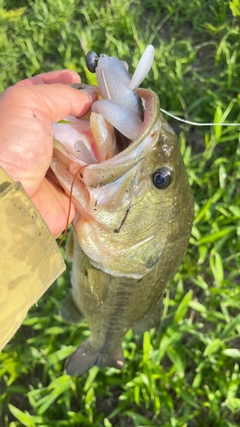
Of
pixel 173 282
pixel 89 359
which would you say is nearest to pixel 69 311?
pixel 89 359

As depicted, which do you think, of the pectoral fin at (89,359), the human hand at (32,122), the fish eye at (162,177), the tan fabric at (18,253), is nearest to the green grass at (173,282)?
the pectoral fin at (89,359)

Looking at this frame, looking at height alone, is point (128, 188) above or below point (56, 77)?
below

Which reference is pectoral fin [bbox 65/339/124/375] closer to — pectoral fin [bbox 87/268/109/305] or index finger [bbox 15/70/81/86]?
pectoral fin [bbox 87/268/109/305]

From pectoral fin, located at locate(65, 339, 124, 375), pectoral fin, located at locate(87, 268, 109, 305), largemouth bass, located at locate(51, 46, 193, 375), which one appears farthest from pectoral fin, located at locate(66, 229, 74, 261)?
pectoral fin, located at locate(65, 339, 124, 375)

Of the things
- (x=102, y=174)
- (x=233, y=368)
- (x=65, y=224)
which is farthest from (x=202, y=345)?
(x=102, y=174)

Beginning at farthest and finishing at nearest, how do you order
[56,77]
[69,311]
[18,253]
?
[69,311] → [56,77] → [18,253]

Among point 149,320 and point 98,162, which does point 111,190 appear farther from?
point 149,320
